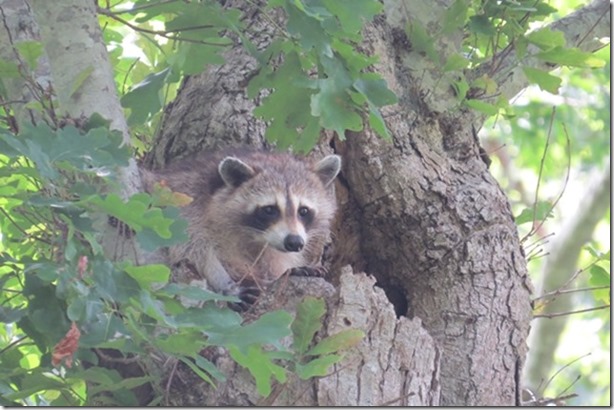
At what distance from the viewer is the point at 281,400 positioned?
466cm

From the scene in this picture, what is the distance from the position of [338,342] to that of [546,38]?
2172mm

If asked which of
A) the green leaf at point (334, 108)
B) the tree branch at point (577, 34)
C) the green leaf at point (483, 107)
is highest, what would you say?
the tree branch at point (577, 34)

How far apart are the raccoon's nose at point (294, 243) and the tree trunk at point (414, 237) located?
32 centimetres

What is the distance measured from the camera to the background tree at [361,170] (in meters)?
4.27

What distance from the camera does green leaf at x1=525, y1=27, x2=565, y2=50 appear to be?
5652 mm

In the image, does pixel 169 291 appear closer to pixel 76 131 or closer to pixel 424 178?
pixel 76 131

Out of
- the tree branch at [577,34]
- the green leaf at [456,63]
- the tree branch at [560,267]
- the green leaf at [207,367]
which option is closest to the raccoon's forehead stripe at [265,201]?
the green leaf at [456,63]

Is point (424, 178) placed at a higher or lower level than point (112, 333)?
higher

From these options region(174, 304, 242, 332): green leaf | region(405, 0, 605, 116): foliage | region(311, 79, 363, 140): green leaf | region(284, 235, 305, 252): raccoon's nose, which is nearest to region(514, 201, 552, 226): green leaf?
region(405, 0, 605, 116): foliage

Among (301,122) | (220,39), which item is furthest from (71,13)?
(301,122)

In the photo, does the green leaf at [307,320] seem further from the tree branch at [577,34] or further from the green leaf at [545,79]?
the tree branch at [577,34]

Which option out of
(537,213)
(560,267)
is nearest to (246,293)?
(537,213)

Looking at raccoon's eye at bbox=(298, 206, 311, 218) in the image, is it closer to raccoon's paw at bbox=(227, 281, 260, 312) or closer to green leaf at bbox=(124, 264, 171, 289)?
raccoon's paw at bbox=(227, 281, 260, 312)

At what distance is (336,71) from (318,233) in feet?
6.42
